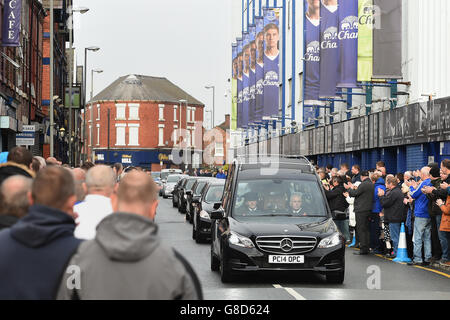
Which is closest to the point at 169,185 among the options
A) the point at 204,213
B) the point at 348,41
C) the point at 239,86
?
the point at 239,86

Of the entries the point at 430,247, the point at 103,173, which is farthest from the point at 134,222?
the point at 430,247

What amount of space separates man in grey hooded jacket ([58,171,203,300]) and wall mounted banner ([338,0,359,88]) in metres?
27.9

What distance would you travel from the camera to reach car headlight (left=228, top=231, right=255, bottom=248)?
43.4 feet

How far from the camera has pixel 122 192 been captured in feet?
14.5

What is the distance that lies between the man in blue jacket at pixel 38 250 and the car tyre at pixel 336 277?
361 inches

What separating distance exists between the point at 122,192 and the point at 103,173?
2.45 m

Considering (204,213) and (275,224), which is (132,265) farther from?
(204,213)

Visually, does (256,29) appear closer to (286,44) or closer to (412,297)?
(286,44)

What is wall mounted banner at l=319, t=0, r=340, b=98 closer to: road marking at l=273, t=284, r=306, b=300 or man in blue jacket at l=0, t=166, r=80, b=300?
road marking at l=273, t=284, r=306, b=300

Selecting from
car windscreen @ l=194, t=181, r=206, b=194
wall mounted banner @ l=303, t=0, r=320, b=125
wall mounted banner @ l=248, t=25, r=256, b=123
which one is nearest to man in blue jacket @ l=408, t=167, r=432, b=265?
car windscreen @ l=194, t=181, r=206, b=194

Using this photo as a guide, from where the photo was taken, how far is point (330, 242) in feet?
43.5

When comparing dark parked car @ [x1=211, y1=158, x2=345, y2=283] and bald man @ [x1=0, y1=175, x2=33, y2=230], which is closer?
bald man @ [x1=0, y1=175, x2=33, y2=230]

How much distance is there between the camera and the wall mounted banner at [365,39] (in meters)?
30.2

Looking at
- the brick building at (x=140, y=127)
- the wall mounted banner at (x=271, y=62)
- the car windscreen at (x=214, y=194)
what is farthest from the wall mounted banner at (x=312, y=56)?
the brick building at (x=140, y=127)
